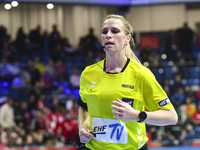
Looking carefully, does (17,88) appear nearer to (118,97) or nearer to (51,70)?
(51,70)

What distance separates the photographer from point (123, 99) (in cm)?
263

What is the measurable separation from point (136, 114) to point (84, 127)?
0.70 metres

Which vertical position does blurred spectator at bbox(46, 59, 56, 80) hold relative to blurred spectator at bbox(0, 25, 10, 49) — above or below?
below

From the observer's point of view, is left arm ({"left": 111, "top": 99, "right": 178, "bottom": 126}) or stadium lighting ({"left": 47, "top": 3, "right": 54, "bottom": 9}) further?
stadium lighting ({"left": 47, "top": 3, "right": 54, "bottom": 9})

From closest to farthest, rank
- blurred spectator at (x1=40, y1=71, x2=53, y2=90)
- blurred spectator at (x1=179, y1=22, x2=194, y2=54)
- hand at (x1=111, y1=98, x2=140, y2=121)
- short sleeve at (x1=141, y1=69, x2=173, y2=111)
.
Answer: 1. hand at (x1=111, y1=98, x2=140, y2=121)
2. short sleeve at (x1=141, y1=69, x2=173, y2=111)
3. blurred spectator at (x1=40, y1=71, x2=53, y2=90)
4. blurred spectator at (x1=179, y1=22, x2=194, y2=54)

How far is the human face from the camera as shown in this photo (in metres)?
2.77

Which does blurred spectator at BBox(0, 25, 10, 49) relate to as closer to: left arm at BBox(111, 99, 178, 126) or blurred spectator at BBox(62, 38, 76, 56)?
blurred spectator at BBox(62, 38, 76, 56)

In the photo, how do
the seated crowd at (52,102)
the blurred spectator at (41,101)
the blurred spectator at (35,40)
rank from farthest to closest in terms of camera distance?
the blurred spectator at (35,40) < the blurred spectator at (41,101) < the seated crowd at (52,102)

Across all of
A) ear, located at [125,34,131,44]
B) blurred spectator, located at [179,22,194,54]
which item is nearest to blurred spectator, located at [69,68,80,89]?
blurred spectator, located at [179,22,194,54]

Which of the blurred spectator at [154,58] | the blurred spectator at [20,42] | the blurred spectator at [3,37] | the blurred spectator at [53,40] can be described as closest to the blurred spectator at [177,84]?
the blurred spectator at [154,58]

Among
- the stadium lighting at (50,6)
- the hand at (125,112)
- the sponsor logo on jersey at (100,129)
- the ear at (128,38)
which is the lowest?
the sponsor logo on jersey at (100,129)

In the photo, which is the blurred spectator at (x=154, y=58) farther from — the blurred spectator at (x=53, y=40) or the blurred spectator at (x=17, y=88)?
the blurred spectator at (x=17, y=88)

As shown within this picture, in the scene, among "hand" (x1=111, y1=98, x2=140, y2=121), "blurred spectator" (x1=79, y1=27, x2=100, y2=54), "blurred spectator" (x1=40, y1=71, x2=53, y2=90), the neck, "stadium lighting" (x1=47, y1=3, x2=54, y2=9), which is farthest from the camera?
"stadium lighting" (x1=47, y1=3, x2=54, y2=9)

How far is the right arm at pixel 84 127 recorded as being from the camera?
108 inches
